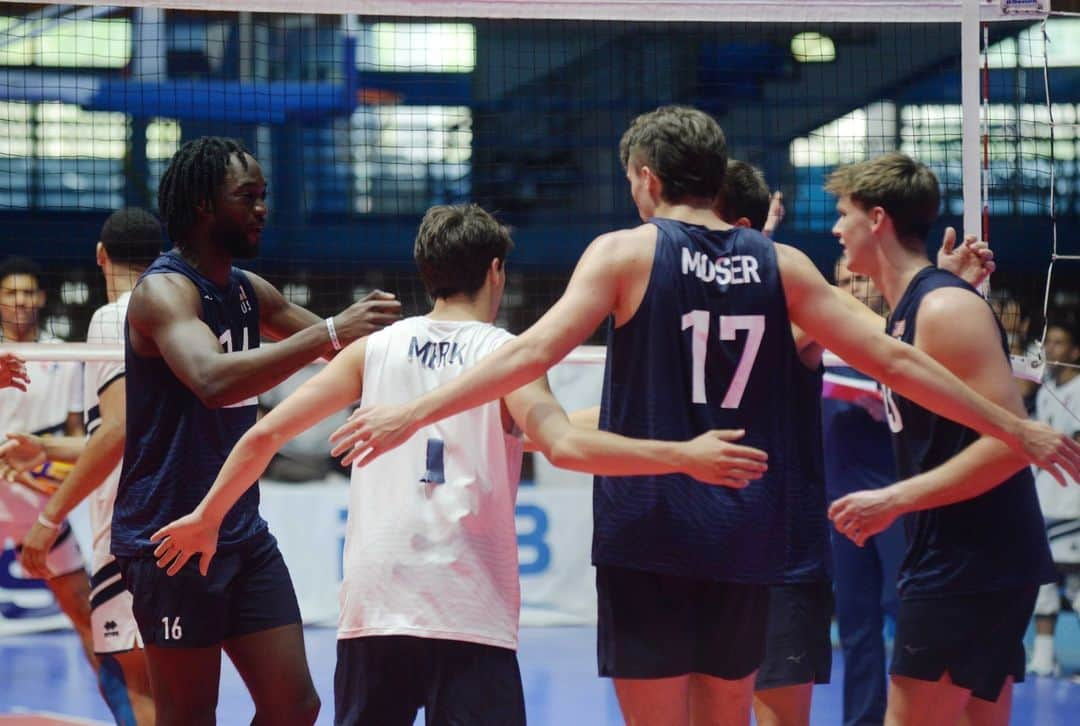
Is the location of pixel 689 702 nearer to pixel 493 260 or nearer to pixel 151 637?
pixel 493 260

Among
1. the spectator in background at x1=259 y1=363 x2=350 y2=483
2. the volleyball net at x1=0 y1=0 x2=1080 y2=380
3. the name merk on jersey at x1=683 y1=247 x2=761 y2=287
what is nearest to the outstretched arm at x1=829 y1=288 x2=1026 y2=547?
the name merk on jersey at x1=683 y1=247 x2=761 y2=287

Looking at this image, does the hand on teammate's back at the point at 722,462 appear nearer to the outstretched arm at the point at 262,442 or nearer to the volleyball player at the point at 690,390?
the volleyball player at the point at 690,390

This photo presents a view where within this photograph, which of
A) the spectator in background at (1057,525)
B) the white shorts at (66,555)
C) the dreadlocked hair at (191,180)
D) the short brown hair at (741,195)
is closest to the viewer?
the dreadlocked hair at (191,180)

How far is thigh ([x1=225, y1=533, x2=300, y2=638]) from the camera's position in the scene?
13.2 ft

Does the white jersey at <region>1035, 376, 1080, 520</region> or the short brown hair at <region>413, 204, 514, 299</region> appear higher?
the short brown hair at <region>413, 204, 514, 299</region>

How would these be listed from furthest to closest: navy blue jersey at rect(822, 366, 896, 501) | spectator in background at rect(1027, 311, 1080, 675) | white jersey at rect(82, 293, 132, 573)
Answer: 1. spectator in background at rect(1027, 311, 1080, 675)
2. navy blue jersey at rect(822, 366, 896, 501)
3. white jersey at rect(82, 293, 132, 573)

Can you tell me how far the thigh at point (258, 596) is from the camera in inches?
158

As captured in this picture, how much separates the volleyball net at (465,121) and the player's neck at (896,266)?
6587 mm

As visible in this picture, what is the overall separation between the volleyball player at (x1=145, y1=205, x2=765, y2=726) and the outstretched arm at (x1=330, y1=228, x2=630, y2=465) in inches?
7.6

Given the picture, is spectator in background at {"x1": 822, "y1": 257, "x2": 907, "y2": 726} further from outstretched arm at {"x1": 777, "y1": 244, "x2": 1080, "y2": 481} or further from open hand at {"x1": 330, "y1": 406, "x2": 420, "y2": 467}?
open hand at {"x1": 330, "y1": 406, "x2": 420, "y2": 467}

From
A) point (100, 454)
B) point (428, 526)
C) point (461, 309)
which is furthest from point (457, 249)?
point (100, 454)

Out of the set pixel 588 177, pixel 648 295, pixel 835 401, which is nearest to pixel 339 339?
pixel 648 295

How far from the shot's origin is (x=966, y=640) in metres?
3.88

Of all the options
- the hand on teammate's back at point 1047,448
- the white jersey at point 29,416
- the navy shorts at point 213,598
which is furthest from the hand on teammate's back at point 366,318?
the white jersey at point 29,416
